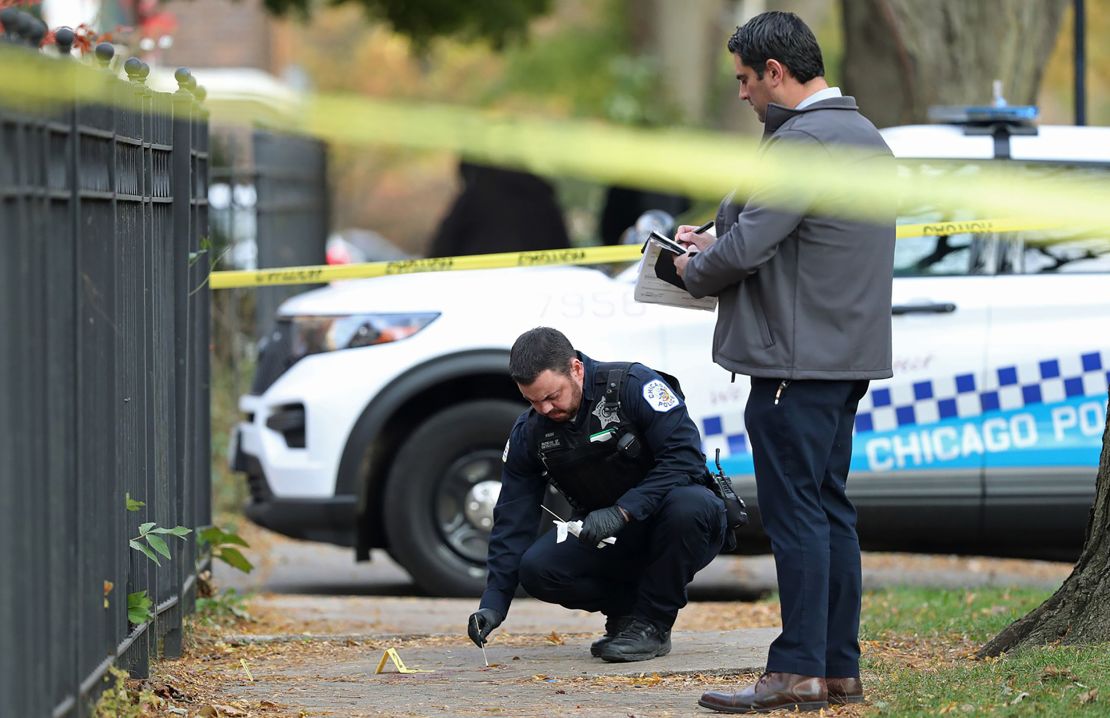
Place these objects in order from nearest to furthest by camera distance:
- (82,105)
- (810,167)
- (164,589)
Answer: (82,105) → (810,167) → (164,589)

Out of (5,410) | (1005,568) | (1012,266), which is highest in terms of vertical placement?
(1012,266)

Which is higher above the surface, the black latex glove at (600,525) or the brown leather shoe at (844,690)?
the black latex glove at (600,525)

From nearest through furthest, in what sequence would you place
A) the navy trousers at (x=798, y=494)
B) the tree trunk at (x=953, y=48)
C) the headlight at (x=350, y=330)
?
the navy trousers at (x=798, y=494)
the headlight at (x=350, y=330)
the tree trunk at (x=953, y=48)

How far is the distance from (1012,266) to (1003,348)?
0.35 metres

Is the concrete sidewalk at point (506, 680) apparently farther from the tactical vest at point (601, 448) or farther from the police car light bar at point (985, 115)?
the police car light bar at point (985, 115)

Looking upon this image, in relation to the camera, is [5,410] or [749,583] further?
[749,583]

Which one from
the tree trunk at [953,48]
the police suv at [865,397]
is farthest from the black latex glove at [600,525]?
the tree trunk at [953,48]

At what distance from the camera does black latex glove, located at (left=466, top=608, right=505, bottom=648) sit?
4988 mm

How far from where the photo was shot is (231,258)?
10.5 m

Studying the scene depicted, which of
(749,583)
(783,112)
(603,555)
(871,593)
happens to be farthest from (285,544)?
(783,112)

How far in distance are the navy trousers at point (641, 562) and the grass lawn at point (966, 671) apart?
0.66 m

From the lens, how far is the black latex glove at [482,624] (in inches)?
196

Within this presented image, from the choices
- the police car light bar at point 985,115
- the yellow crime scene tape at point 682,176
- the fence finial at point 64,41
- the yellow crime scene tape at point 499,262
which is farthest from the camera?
the police car light bar at point 985,115

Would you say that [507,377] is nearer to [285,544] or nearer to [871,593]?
[871,593]
